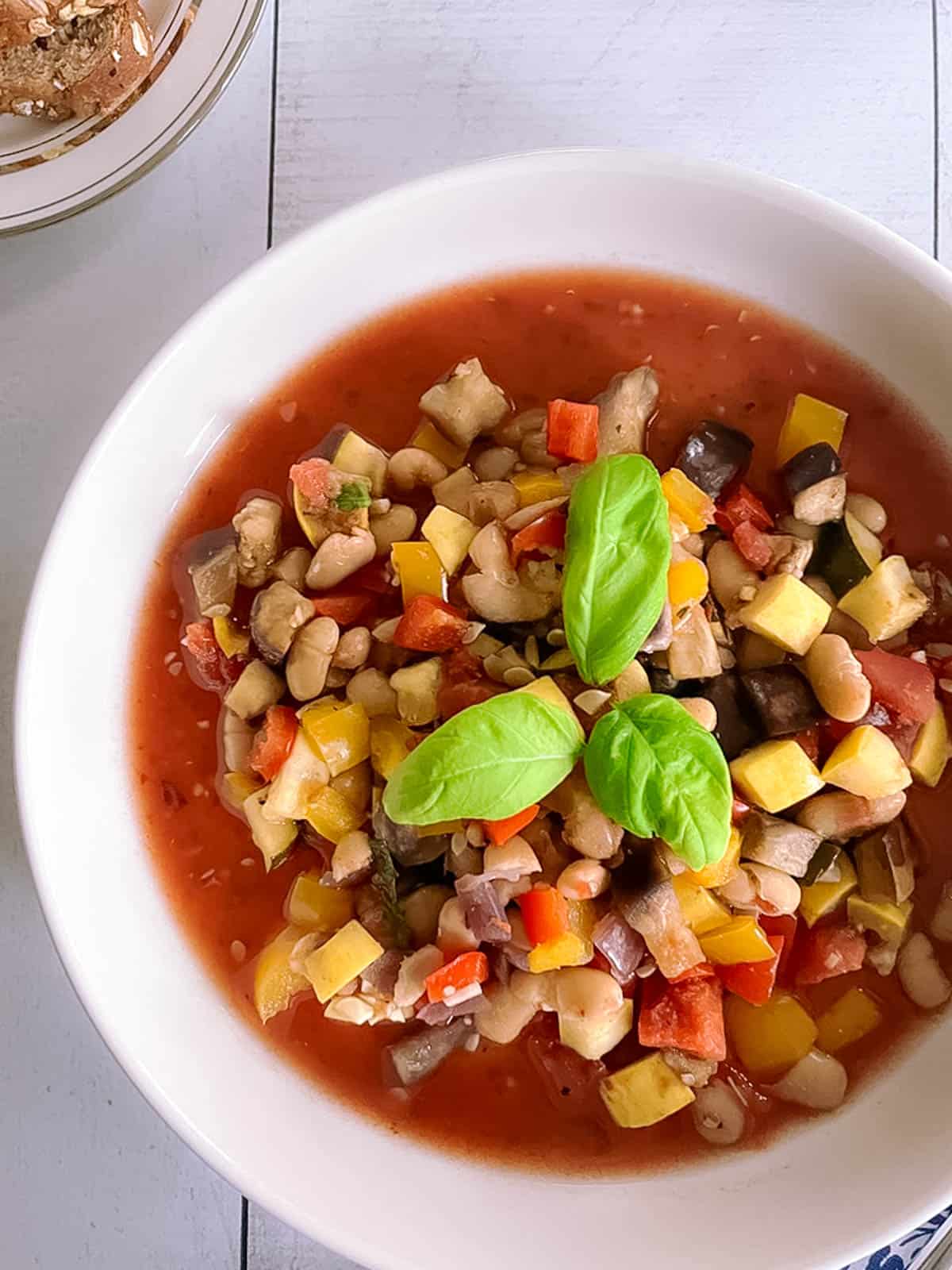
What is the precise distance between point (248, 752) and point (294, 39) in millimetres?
1380

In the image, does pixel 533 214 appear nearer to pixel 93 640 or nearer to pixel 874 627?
pixel 874 627

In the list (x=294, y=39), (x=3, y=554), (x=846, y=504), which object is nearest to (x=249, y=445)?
(x=3, y=554)

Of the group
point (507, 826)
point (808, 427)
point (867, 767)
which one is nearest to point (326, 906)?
point (507, 826)

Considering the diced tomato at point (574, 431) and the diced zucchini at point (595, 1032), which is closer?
the diced zucchini at point (595, 1032)

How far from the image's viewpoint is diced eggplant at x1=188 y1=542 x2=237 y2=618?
2.24 meters

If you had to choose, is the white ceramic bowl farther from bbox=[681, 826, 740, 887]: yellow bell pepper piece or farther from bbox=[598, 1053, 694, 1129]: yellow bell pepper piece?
bbox=[681, 826, 740, 887]: yellow bell pepper piece

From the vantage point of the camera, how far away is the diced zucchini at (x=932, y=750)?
7.09 feet

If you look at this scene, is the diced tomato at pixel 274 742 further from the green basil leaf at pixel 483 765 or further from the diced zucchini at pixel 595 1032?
the diced zucchini at pixel 595 1032

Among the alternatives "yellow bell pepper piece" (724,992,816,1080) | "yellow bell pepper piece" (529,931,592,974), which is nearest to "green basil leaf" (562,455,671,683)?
"yellow bell pepper piece" (529,931,592,974)

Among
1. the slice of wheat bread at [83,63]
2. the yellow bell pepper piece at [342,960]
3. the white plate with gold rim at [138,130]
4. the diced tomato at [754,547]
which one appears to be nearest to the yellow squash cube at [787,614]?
the diced tomato at [754,547]

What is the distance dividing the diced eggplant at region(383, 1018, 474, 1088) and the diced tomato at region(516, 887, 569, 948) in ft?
0.87

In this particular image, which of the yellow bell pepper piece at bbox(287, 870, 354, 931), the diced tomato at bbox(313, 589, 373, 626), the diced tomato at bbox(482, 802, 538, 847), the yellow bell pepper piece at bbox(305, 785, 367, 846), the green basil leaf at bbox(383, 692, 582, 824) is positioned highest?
the green basil leaf at bbox(383, 692, 582, 824)

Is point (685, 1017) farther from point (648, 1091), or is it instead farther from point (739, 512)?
point (739, 512)

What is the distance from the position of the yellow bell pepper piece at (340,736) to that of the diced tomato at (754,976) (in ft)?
2.35
